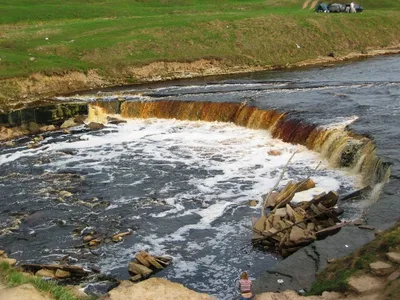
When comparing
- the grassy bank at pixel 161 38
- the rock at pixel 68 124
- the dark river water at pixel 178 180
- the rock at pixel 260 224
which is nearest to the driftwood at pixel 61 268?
the dark river water at pixel 178 180

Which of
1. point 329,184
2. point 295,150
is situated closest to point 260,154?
point 295,150

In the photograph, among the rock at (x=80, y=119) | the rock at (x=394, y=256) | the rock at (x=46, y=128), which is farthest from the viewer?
the rock at (x=80, y=119)

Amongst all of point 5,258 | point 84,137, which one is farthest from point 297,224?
point 84,137

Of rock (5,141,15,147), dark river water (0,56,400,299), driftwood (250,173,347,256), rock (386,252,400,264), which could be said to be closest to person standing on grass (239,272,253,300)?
dark river water (0,56,400,299)

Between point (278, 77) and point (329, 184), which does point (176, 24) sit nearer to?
point (278, 77)

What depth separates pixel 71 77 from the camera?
49031 millimetres

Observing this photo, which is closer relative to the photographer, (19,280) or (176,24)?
(19,280)

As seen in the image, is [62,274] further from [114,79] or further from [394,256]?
[114,79]

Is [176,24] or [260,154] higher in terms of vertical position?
[176,24]

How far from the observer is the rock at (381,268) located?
13.4m

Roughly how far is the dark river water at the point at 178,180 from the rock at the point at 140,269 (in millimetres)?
442

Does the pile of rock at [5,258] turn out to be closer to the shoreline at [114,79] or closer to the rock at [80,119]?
the rock at [80,119]

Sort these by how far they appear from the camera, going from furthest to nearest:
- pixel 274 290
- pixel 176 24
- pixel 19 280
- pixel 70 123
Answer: pixel 176 24 → pixel 70 123 → pixel 274 290 → pixel 19 280

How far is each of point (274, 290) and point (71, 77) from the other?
38.6m
